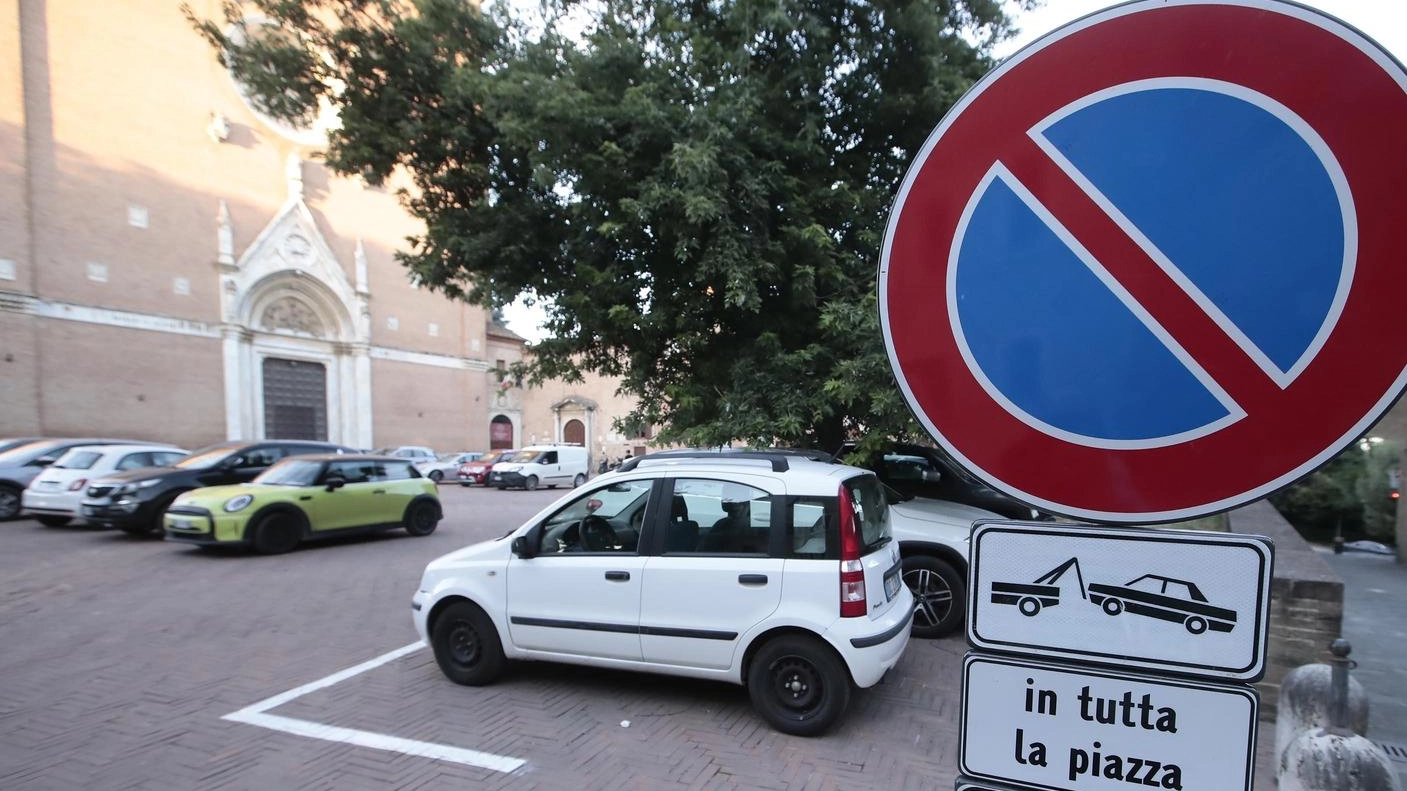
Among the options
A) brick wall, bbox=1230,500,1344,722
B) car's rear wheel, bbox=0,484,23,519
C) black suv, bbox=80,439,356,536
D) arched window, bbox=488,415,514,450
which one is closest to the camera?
brick wall, bbox=1230,500,1344,722

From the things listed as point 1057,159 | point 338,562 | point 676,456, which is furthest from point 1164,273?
point 338,562

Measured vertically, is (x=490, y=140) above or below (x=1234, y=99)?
above

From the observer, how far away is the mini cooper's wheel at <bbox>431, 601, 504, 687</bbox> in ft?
17.3

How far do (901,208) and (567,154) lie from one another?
227 inches

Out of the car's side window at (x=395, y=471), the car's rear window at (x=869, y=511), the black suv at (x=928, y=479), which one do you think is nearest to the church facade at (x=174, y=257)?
the car's side window at (x=395, y=471)

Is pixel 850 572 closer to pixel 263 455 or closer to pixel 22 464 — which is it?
pixel 263 455

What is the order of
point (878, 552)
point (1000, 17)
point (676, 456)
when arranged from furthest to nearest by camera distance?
point (1000, 17) < point (676, 456) < point (878, 552)

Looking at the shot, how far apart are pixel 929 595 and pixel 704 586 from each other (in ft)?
9.82

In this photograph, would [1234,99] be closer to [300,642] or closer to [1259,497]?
[1259,497]

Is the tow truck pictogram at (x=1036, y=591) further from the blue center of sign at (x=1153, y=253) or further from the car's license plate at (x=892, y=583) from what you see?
the car's license plate at (x=892, y=583)

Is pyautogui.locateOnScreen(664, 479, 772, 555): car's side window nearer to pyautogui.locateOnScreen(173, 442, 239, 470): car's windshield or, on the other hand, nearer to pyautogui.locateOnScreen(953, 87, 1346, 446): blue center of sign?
pyautogui.locateOnScreen(953, 87, 1346, 446): blue center of sign

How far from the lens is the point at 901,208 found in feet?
4.74

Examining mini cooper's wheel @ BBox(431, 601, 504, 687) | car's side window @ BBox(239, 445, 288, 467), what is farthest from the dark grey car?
mini cooper's wheel @ BBox(431, 601, 504, 687)

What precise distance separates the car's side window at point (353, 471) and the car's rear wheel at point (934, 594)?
10.4 meters
